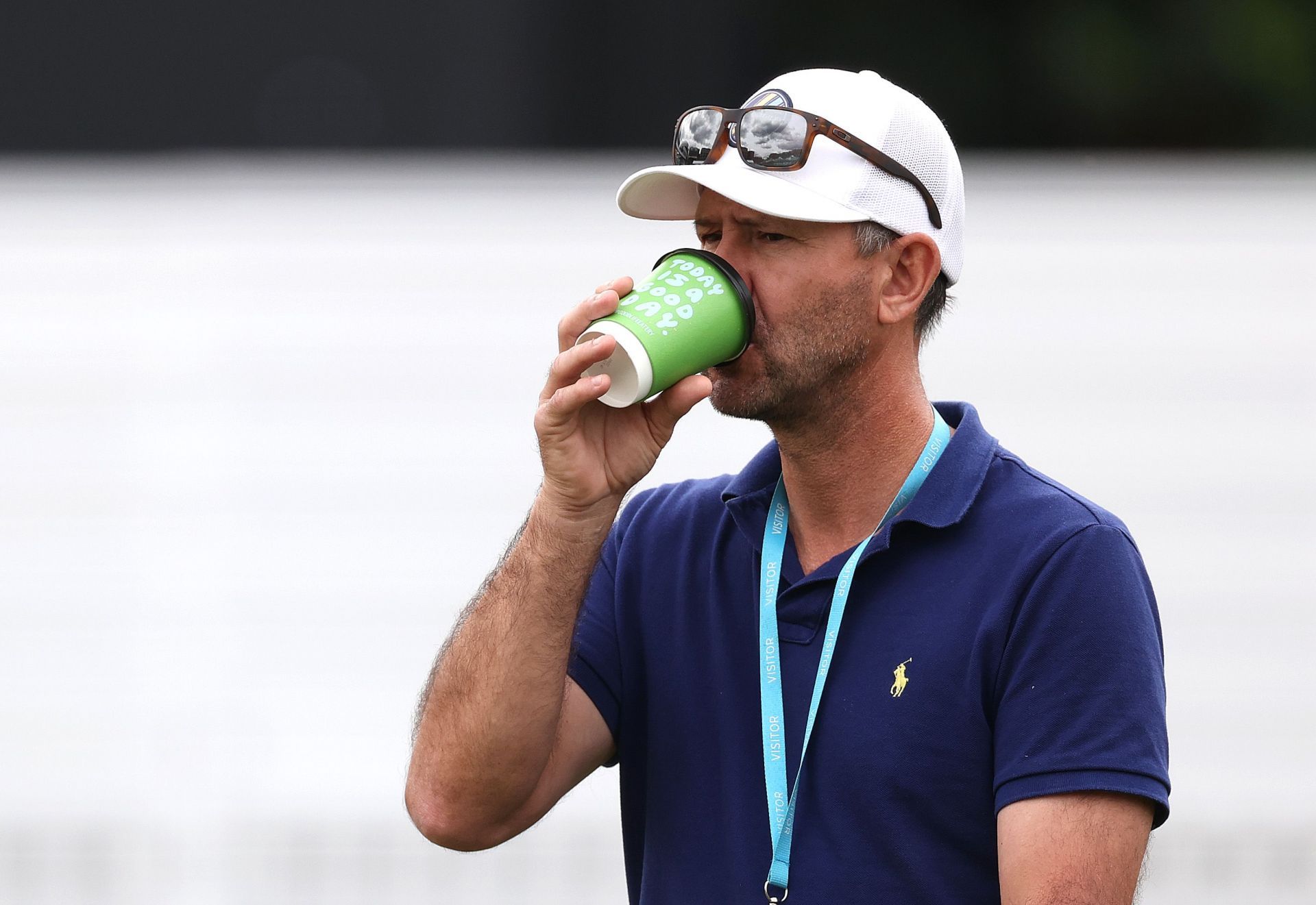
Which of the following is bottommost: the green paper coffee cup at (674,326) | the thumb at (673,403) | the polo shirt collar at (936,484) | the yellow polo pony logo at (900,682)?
the yellow polo pony logo at (900,682)

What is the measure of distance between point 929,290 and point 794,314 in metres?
0.27

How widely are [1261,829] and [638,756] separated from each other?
12.2ft

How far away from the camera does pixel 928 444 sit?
227cm

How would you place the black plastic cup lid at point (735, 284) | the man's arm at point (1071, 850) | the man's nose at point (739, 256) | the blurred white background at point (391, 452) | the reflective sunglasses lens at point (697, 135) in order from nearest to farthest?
the man's arm at point (1071, 850)
the black plastic cup lid at point (735, 284)
the man's nose at point (739, 256)
the reflective sunglasses lens at point (697, 135)
the blurred white background at point (391, 452)

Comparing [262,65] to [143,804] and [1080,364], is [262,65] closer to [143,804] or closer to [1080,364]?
[143,804]

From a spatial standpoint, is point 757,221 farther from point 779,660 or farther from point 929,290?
point 779,660

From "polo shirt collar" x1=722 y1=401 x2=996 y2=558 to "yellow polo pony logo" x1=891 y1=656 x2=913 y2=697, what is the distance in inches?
6.9

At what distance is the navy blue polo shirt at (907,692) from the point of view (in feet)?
6.28

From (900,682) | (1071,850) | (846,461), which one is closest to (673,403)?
(846,461)

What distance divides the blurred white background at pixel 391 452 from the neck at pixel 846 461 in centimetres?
294

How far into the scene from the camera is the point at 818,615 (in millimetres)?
2150

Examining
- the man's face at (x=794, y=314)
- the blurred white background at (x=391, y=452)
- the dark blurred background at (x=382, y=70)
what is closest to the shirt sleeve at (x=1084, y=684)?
the man's face at (x=794, y=314)

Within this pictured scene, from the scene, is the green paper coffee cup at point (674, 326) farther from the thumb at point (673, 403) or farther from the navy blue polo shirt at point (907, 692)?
the navy blue polo shirt at point (907, 692)

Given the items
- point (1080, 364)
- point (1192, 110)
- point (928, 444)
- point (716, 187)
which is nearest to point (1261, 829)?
point (1080, 364)
